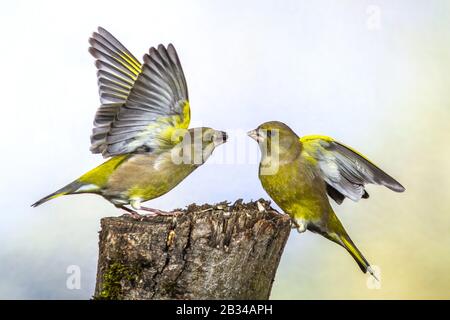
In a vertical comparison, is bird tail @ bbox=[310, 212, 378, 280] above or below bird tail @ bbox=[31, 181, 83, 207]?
below

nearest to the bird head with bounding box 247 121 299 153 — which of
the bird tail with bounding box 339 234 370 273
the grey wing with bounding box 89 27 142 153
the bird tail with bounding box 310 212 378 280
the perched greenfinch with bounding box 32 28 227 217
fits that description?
the perched greenfinch with bounding box 32 28 227 217

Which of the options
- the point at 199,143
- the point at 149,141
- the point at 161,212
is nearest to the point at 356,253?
the point at 199,143

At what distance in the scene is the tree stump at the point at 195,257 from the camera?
488 centimetres

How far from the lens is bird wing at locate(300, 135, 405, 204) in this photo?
6.31m

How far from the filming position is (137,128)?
240 inches

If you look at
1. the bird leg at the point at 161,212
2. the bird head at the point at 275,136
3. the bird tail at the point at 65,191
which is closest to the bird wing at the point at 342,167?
the bird head at the point at 275,136

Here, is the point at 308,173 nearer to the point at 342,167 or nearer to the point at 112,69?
the point at 342,167

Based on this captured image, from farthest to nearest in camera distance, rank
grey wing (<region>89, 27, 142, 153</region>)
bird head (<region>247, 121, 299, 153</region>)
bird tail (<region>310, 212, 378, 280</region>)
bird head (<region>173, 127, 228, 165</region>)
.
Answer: grey wing (<region>89, 27, 142, 153</region>) → bird tail (<region>310, 212, 378, 280</region>) → bird head (<region>247, 121, 299, 153</region>) → bird head (<region>173, 127, 228, 165</region>)

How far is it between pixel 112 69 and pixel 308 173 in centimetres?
235

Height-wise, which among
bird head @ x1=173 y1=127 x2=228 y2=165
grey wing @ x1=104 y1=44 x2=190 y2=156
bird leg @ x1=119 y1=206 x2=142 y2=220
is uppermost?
grey wing @ x1=104 y1=44 x2=190 y2=156

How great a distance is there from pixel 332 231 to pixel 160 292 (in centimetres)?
236

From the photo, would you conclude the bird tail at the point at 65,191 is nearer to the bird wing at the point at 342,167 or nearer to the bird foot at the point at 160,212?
the bird foot at the point at 160,212

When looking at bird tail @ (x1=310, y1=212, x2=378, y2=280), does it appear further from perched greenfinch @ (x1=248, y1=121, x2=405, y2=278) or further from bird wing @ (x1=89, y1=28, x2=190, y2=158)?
bird wing @ (x1=89, y1=28, x2=190, y2=158)

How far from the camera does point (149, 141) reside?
624 cm
